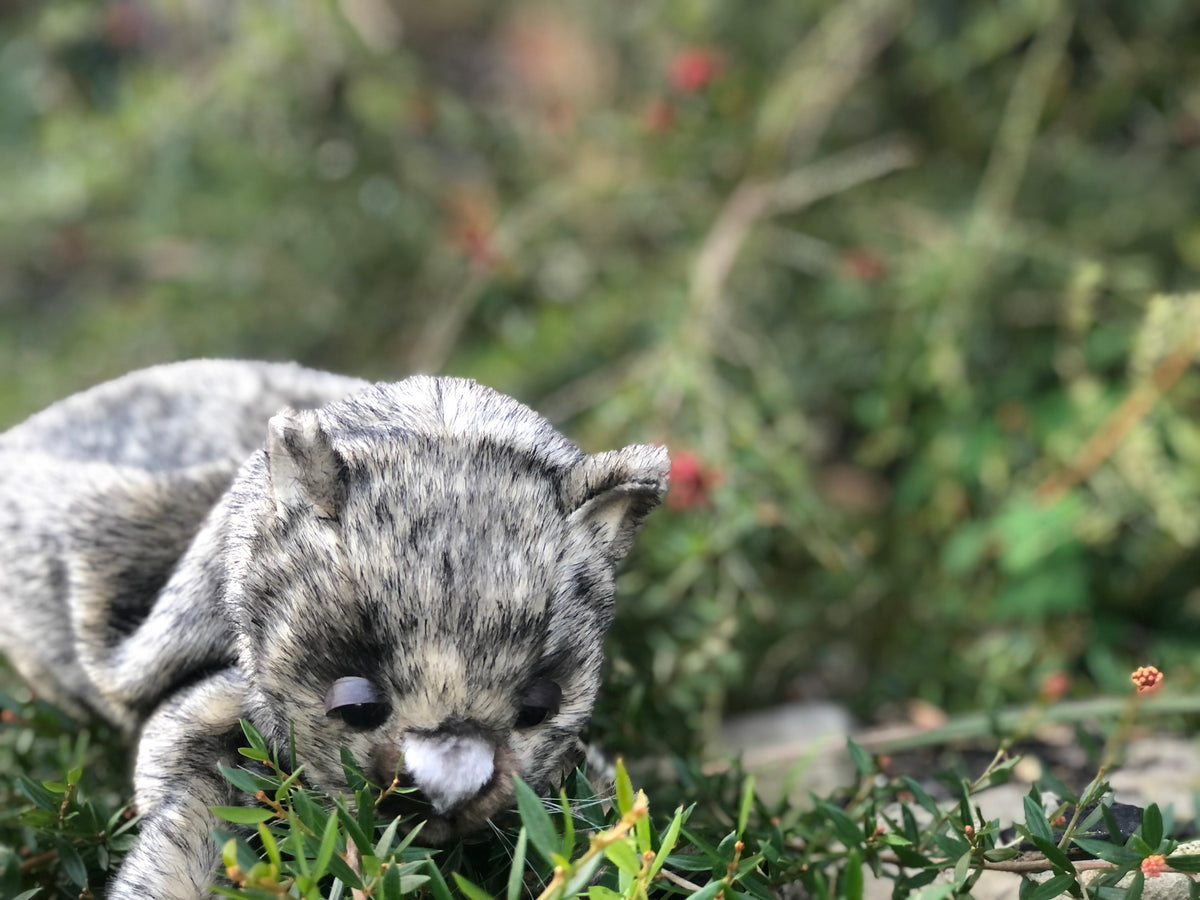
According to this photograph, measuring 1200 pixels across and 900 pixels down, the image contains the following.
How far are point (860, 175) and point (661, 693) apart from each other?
1.85m

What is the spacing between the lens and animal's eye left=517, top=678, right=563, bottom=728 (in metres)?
1.34

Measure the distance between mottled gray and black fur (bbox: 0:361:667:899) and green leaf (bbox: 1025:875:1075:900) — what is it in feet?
1.94

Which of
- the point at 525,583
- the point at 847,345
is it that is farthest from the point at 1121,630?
the point at 525,583

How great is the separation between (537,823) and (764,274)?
9.36ft

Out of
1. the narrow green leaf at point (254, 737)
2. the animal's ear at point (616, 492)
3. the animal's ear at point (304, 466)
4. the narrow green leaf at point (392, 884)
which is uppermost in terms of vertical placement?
the animal's ear at point (304, 466)

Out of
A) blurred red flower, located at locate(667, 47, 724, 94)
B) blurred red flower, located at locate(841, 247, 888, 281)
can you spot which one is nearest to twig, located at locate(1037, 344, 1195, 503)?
blurred red flower, located at locate(841, 247, 888, 281)

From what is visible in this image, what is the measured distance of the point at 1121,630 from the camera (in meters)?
3.19

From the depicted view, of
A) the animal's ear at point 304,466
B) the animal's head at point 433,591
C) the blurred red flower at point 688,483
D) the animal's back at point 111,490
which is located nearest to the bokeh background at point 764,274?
the blurred red flower at point 688,483

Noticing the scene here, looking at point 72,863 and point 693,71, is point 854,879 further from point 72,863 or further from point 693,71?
point 693,71

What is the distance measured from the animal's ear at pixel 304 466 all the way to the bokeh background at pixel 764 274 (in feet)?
3.74

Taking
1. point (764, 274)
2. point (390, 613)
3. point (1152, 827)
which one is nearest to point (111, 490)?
point (390, 613)

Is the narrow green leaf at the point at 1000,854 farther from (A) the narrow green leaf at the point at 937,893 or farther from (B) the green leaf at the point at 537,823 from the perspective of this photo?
(B) the green leaf at the point at 537,823

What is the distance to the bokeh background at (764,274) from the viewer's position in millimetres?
2984

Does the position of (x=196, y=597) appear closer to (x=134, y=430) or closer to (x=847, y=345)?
(x=134, y=430)
